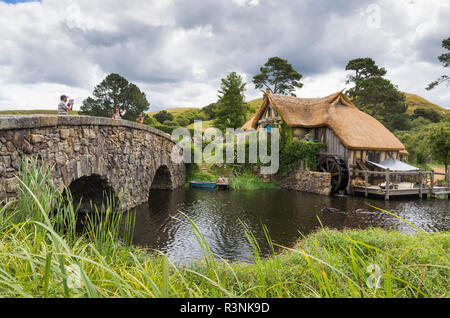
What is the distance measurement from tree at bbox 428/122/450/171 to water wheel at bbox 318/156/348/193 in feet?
20.0

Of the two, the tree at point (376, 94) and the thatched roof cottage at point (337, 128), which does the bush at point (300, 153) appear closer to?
the thatched roof cottage at point (337, 128)

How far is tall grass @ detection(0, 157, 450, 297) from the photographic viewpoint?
55.2 inches

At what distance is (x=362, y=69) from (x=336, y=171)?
23191 mm

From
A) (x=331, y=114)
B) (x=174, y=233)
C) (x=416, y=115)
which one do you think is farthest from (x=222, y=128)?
(x=416, y=115)

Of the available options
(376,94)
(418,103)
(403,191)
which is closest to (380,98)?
(376,94)

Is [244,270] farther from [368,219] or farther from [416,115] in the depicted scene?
[416,115]

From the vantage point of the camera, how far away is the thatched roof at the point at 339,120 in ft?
53.1

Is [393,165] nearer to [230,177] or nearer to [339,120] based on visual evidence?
[339,120]

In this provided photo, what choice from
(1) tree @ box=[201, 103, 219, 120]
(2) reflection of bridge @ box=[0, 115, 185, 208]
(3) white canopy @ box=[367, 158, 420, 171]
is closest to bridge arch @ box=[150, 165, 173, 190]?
(2) reflection of bridge @ box=[0, 115, 185, 208]

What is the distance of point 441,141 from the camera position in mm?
16125

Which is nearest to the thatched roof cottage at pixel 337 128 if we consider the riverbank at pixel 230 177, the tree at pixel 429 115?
the riverbank at pixel 230 177

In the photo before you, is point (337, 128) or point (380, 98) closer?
point (337, 128)
